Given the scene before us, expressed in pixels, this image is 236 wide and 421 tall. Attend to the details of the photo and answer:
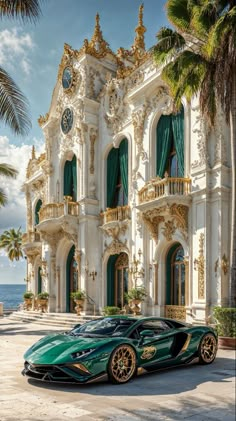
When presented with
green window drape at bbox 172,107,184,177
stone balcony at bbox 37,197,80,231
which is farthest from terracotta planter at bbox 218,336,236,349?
stone balcony at bbox 37,197,80,231

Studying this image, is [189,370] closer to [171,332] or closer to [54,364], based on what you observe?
[171,332]

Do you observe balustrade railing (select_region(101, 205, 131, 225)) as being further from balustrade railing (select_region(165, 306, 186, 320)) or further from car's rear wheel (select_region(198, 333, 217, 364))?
car's rear wheel (select_region(198, 333, 217, 364))

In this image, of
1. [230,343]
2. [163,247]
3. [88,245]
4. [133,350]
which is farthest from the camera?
[88,245]

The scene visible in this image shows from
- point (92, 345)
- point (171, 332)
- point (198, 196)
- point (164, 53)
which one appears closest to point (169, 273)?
point (198, 196)

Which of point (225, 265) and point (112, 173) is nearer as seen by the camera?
point (225, 265)

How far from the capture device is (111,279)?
24859 mm

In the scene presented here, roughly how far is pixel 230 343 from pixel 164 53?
980 cm

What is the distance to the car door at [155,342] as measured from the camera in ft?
29.9

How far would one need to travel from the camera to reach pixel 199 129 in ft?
61.5

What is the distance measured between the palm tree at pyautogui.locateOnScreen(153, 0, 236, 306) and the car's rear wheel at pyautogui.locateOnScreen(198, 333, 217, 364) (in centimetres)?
375

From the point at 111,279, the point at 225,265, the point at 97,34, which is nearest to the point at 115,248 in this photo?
the point at 111,279

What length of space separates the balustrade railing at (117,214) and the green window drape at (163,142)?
2858 mm

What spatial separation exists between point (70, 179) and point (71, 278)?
6.20 meters

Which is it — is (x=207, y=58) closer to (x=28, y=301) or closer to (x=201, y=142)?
(x=201, y=142)
